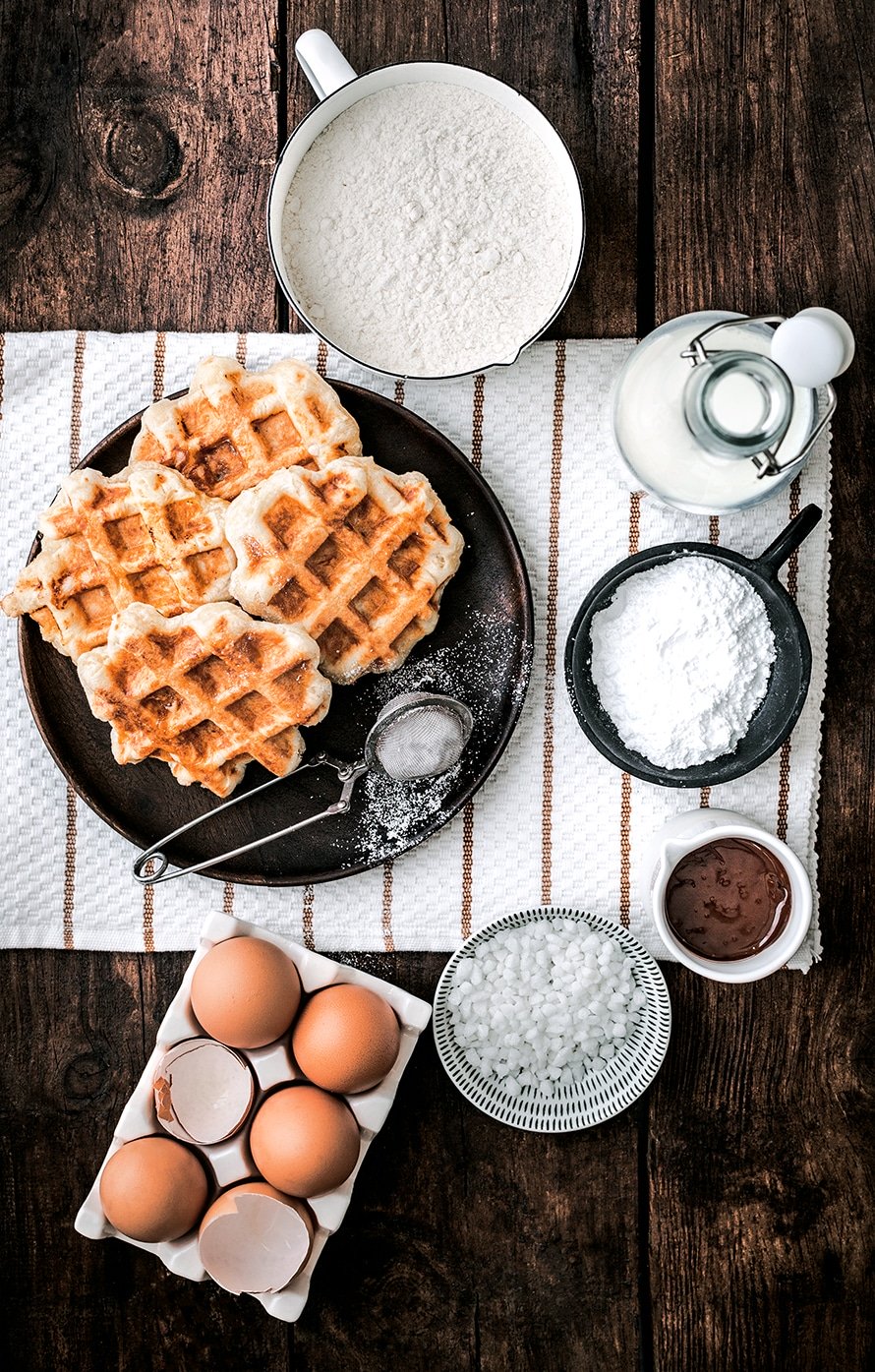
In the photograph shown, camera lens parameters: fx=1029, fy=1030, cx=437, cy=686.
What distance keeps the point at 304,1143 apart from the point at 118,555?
2.78ft

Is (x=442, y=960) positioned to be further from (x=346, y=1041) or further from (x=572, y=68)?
(x=572, y=68)

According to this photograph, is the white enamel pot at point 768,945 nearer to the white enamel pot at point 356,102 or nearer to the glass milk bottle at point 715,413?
the glass milk bottle at point 715,413

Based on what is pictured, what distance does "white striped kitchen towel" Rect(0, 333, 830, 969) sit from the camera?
1.60 metres

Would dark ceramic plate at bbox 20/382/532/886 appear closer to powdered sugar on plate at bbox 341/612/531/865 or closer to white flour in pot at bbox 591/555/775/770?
powdered sugar on plate at bbox 341/612/531/865

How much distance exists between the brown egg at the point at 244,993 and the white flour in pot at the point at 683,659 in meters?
0.60

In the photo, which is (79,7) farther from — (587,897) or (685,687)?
(587,897)

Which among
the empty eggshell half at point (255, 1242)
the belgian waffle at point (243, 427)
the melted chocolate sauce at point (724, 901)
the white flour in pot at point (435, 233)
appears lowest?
the empty eggshell half at point (255, 1242)

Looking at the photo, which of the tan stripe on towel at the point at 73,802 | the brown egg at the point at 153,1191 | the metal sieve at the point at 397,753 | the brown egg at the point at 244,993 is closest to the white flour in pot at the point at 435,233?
the tan stripe on towel at the point at 73,802

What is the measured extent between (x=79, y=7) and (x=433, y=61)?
599mm

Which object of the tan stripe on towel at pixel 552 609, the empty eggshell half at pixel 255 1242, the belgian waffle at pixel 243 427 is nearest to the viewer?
the empty eggshell half at pixel 255 1242

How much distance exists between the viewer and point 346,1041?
1389mm

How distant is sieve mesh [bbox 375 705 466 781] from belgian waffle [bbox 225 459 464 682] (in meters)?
0.10

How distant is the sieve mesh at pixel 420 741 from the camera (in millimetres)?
1468

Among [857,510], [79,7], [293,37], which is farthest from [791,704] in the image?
[79,7]
